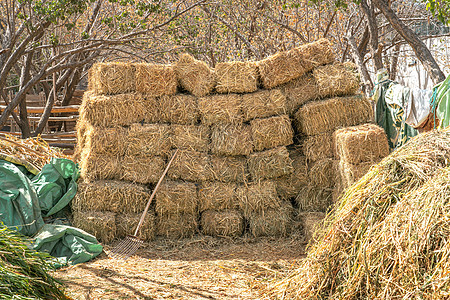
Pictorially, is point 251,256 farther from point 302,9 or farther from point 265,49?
point 302,9

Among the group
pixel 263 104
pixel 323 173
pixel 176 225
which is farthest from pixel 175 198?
pixel 323 173

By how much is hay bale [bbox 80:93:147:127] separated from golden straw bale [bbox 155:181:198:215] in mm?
1127

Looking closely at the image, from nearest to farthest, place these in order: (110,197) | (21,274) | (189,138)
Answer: (21,274) → (110,197) → (189,138)

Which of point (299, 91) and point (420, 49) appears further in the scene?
point (420, 49)

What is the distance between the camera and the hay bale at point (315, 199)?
6559 mm

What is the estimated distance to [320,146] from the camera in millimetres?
6539

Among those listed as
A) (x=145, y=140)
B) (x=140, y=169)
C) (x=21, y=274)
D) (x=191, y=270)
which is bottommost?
(x=191, y=270)

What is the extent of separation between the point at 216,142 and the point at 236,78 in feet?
3.24

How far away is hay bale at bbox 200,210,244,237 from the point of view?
21.0ft

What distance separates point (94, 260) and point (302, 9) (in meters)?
9.36

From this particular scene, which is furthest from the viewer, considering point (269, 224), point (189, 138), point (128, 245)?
point (189, 138)

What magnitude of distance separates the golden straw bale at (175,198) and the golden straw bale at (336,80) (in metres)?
2.38

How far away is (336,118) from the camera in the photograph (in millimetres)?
6457

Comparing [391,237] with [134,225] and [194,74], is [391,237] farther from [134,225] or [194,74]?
[194,74]
